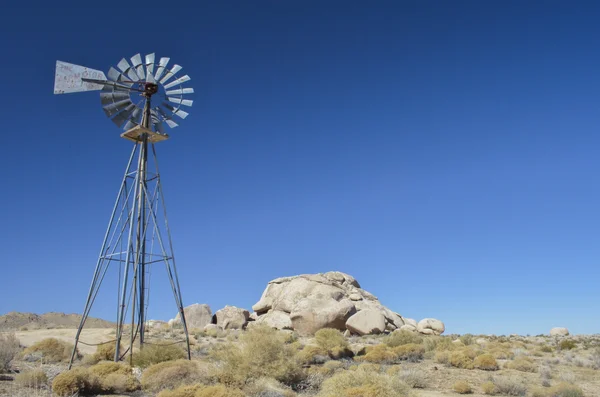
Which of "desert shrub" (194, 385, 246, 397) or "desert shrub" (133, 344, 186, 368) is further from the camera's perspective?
"desert shrub" (133, 344, 186, 368)

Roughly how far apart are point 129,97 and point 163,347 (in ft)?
30.6

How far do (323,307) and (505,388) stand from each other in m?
21.1

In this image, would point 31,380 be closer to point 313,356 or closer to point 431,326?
point 313,356

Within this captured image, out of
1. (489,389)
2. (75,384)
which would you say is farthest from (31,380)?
(489,389)

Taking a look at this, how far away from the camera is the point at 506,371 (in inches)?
780

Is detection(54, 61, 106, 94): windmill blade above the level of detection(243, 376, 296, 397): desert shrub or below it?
above

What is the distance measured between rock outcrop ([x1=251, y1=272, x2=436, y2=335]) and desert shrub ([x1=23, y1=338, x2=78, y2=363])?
17905 mm

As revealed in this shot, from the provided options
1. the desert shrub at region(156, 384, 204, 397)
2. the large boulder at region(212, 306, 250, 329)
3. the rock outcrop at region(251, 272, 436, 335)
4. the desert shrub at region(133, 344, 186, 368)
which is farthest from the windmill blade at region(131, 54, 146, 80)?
the large boulder at region(212, 306, 250, 329)

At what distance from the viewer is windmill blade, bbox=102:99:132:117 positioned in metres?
16.8

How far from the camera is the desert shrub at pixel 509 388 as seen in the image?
14.7m

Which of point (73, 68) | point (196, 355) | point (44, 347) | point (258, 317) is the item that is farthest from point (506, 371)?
point (258, 317)

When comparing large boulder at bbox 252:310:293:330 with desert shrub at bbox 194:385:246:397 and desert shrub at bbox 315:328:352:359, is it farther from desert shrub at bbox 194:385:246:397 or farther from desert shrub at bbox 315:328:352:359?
desert shrub at bbox 194:385:246:397

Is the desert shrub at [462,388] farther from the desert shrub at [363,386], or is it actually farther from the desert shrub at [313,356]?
the desert shrub at [313,356]

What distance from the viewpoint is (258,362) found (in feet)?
47.6
